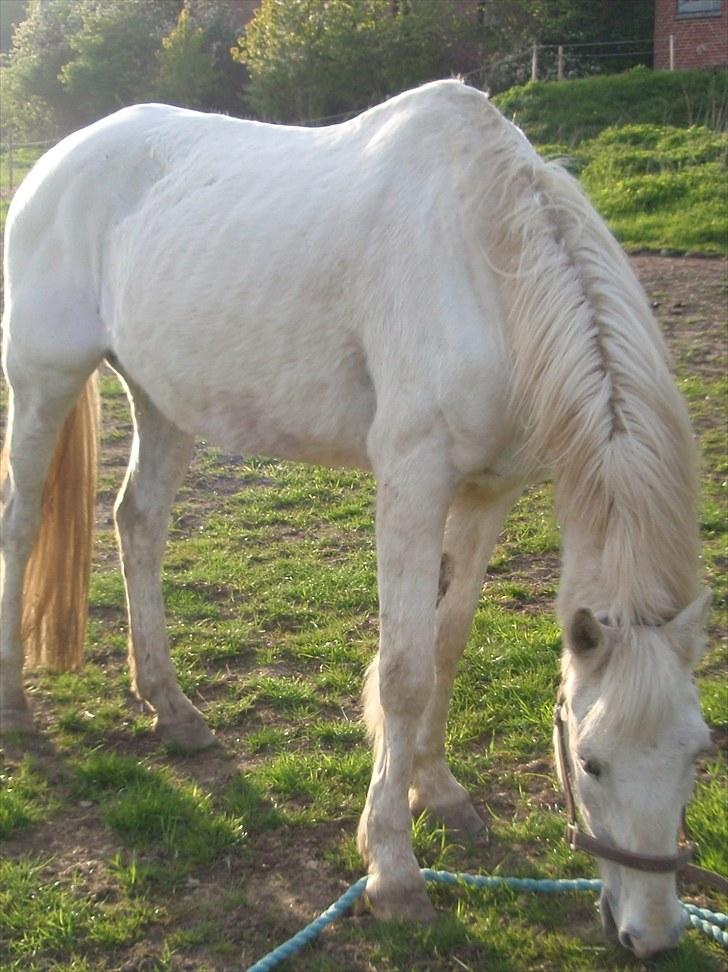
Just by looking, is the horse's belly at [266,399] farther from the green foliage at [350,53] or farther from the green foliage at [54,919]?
the green foliage at [350,53]

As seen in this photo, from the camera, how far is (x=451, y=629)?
11.0 feet

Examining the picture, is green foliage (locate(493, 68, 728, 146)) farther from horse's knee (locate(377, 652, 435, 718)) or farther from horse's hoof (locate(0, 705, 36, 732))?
horse's knee (locate(377, 652, 435, 718))

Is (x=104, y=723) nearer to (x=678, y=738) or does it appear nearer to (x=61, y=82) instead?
(x=678, y=738)

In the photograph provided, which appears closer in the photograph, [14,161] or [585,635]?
[585,635]

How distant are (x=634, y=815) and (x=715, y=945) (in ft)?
2.07

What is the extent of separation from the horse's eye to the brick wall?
22845 mm

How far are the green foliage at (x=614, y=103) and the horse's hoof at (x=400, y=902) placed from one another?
1385 cm

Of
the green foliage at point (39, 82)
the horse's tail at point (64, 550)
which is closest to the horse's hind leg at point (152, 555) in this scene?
the horse's tail at point (64, 550)

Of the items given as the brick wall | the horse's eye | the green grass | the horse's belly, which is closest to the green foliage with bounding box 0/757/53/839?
the horse's belly

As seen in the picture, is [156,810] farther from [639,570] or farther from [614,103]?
[614,103]

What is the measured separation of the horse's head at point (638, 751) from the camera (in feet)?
7.42

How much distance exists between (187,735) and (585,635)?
1847mm

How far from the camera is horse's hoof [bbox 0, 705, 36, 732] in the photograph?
3.85 metres

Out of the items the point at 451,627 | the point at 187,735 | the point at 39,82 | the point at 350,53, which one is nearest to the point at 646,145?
the point at 350,53
